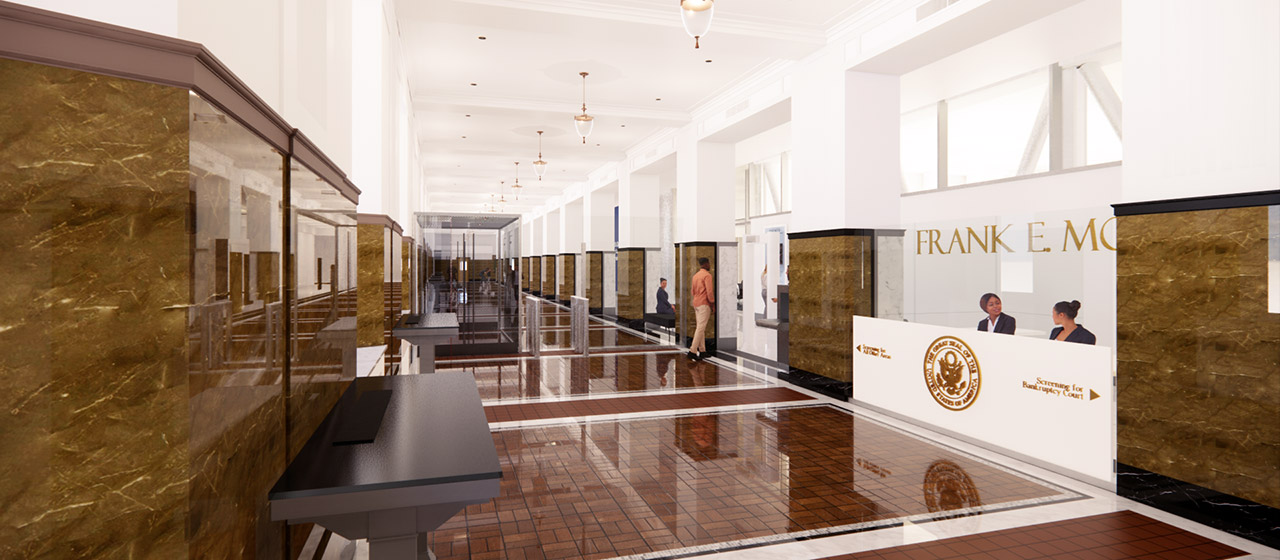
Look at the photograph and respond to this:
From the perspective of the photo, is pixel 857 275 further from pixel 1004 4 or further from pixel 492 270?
pixel 492 270

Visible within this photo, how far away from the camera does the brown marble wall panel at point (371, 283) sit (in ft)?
17.5

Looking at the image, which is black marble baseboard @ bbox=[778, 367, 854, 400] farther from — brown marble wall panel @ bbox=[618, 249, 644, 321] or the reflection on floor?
brown marble wall panel @ bbox=[618, 249, 644, 321]

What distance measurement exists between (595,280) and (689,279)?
224 inches

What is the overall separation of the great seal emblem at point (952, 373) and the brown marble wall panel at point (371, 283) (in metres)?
4.71

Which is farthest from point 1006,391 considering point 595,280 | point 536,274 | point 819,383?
point 536,274

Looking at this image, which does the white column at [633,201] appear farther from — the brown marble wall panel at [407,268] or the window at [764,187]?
the brown marble wall panel at [407,268]

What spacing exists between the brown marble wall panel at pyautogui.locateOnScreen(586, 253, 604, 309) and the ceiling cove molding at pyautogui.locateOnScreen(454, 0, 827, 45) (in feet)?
28.9

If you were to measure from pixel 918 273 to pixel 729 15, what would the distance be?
126 inches

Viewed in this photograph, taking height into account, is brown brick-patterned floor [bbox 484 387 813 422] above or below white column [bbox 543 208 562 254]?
below

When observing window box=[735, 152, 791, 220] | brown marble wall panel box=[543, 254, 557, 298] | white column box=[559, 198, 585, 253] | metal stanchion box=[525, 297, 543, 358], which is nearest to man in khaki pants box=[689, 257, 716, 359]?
metal stanchion box=[525, 297, 543, 358]

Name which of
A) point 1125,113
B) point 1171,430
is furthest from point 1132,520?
point 1125,113

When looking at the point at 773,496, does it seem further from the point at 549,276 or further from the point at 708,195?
the point at 549,276

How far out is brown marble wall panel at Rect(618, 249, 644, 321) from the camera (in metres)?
13.2

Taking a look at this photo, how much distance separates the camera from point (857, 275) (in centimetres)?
671
